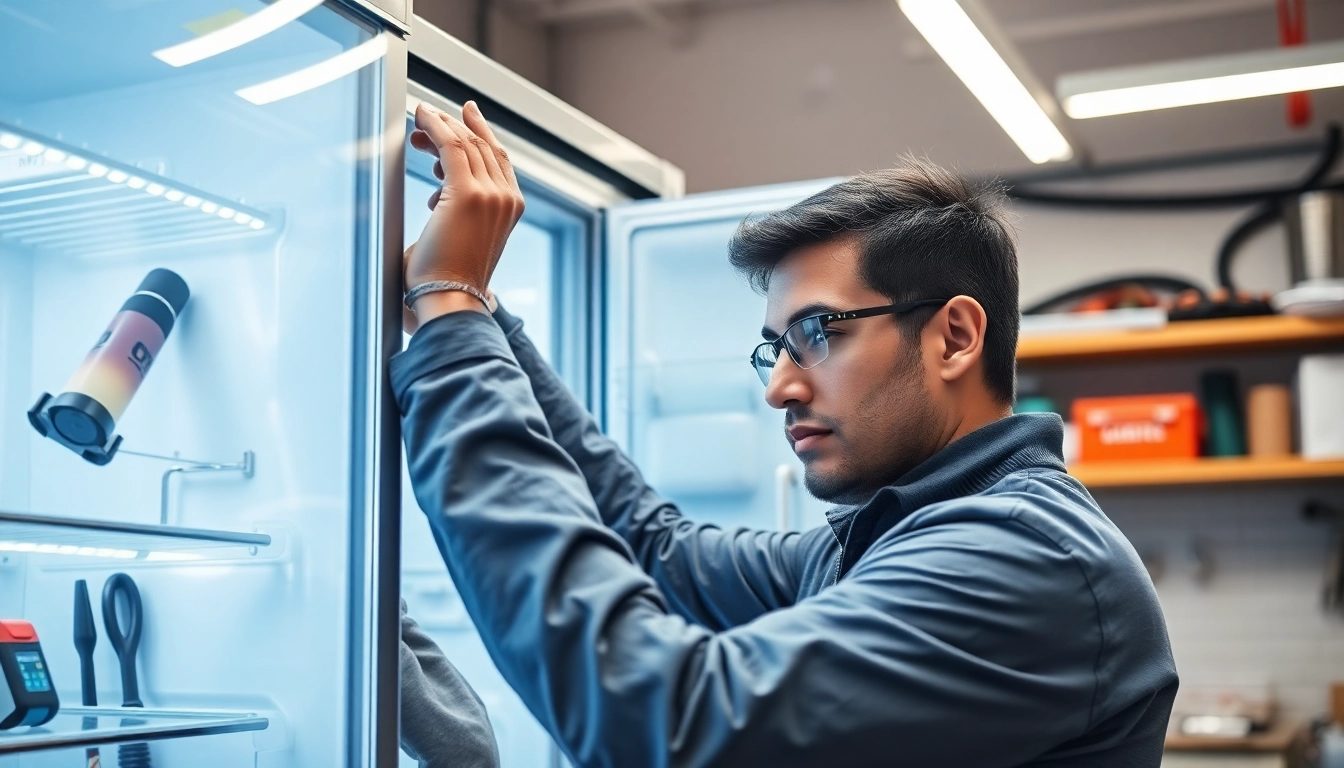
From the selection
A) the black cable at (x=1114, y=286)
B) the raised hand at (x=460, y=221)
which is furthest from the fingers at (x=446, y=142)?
the black cable at (x=1114, y=286)

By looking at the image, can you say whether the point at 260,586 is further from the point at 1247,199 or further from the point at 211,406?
the point at 1247,199

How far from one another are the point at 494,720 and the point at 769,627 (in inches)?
48.1

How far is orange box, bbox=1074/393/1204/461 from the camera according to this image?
13.1 ft

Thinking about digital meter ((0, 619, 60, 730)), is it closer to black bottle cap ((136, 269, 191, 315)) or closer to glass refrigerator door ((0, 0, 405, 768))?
glass refrigerator door ((0, 0, 405, 768))

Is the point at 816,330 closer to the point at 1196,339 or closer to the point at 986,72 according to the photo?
the point at 986,72

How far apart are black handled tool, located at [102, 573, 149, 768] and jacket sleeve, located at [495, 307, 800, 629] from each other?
1.70 ft

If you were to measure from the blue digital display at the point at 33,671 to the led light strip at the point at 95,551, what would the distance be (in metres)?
0.12

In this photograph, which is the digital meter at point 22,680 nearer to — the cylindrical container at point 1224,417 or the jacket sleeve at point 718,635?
the jacket sleeve at point 718,635

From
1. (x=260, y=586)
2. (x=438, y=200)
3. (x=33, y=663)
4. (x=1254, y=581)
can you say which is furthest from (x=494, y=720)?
(x=1254, y=581)

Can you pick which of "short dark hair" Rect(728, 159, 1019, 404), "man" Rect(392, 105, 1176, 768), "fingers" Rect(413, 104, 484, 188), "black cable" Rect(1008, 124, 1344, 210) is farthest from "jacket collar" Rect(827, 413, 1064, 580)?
"black cable" Rect(1008, 124, 1344, 210)

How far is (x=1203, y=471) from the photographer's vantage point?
3.91 metres

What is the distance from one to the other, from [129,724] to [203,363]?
415 millimetres

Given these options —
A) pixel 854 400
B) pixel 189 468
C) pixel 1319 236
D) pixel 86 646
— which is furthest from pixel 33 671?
pixel 1319 236

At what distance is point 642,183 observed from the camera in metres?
2.36
